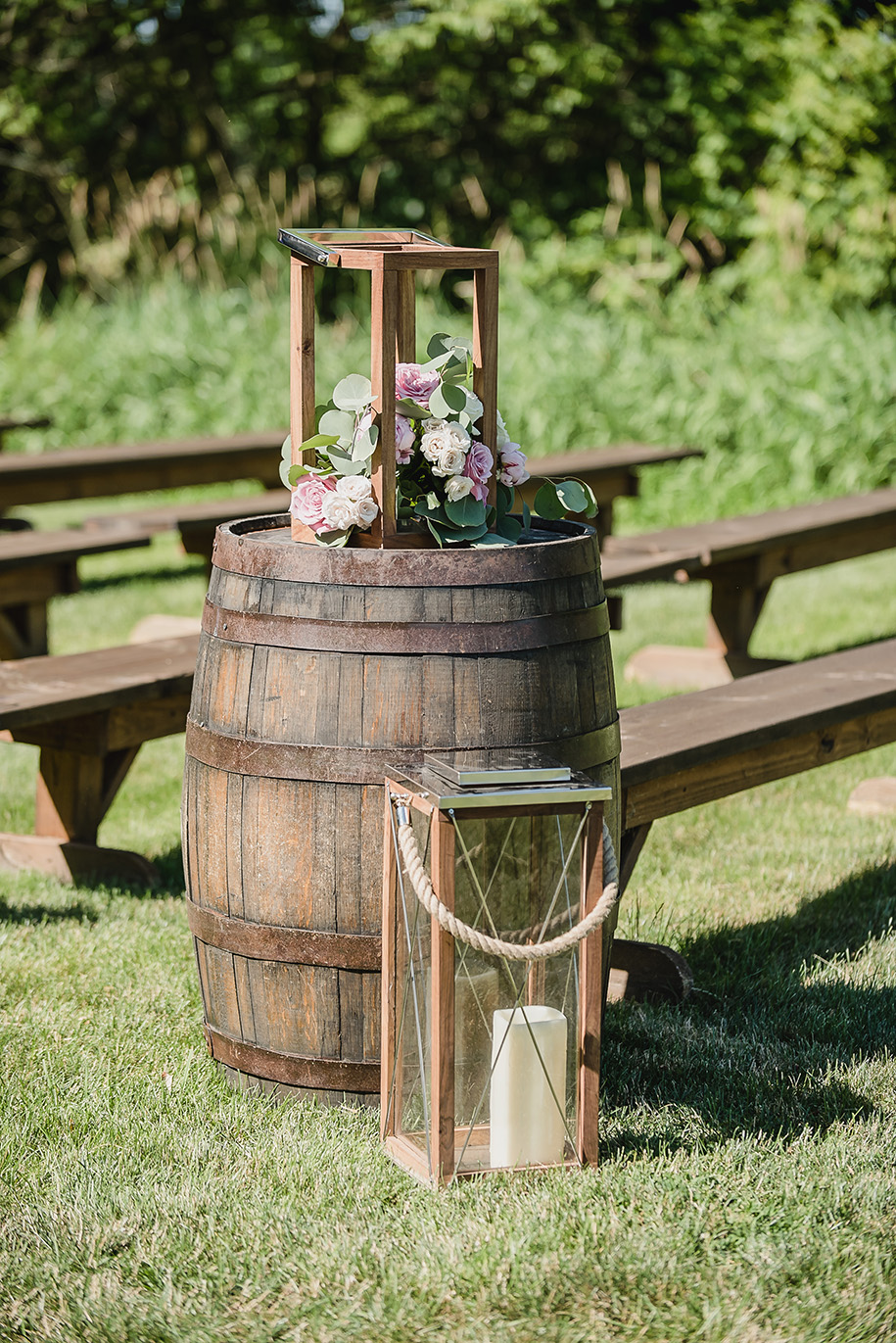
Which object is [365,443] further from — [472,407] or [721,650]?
[721,650]

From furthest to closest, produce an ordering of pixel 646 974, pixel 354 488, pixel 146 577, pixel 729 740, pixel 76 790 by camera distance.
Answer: pixel 146 577
pixel 76 790
pixel 729 740
pixel 646 974
pixel 354 488

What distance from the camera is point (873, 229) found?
12266 mm

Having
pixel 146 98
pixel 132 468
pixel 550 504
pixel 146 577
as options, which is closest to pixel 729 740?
pixel 550 504

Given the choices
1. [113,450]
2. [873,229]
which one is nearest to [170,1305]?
[113,450]

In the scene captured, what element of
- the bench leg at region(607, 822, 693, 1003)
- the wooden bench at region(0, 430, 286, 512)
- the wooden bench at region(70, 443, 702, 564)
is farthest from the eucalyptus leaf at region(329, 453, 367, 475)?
the wooden bench at region(0, 430, 286, 512)

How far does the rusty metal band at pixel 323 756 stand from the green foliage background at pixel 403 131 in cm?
1139

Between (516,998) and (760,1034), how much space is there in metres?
0.79

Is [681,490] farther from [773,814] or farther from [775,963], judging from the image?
[775,963]

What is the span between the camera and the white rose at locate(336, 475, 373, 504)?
280 cm

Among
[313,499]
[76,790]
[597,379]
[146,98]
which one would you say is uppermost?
[146,98]

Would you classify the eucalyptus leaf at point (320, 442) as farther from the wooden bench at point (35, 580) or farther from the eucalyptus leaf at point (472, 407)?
the wooden bench at point (35, 580)

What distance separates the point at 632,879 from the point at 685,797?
0.65 meters

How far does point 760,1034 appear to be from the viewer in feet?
10.7

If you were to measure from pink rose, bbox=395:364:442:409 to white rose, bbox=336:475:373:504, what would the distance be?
0.72 ft
